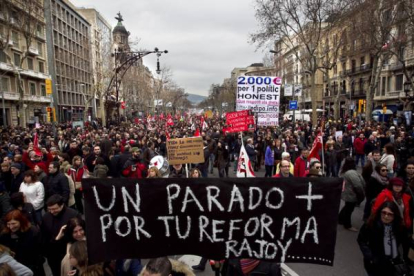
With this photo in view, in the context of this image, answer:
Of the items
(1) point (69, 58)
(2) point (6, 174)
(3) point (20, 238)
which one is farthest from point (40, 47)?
(3) point (20, 238)

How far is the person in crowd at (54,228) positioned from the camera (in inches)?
136

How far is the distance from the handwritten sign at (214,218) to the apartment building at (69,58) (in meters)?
45.0

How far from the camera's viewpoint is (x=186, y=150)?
6.54 metres

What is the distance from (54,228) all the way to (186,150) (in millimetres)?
3351

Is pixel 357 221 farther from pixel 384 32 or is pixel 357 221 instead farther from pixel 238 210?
pixel 384 32

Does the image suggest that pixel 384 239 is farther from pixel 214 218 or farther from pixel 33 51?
pixel 33 51

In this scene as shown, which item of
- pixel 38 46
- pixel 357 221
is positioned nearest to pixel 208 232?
pixel 357 221

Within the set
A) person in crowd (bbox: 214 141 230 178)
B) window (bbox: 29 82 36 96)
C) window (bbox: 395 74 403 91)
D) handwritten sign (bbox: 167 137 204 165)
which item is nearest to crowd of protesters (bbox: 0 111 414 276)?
handwritten sign (bbox: 167 137 204 165)

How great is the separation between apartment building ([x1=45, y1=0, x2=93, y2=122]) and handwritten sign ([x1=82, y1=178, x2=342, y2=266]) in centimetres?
4498

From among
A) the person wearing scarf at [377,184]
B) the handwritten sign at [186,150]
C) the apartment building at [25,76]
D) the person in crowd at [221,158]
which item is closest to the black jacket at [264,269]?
the person wearing scarf at [377,184]

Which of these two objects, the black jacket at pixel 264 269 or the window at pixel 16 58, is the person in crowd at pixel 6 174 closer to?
the black jacket at pixel 264 269

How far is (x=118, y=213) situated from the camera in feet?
7.86

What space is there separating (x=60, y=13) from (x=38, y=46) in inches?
350

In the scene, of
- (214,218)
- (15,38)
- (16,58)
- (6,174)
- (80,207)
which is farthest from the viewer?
(16,58)
